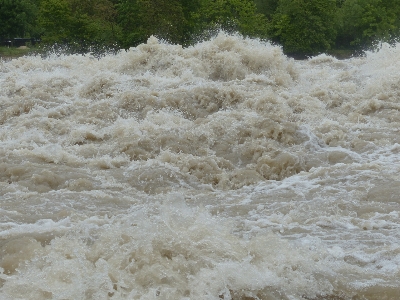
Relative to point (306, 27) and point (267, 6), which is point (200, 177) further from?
point (267, 6)

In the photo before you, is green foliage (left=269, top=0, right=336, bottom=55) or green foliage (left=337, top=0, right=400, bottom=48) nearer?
green foliage (left=269, top=0, right=336, bottom=55)

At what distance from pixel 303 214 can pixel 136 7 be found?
27.7 metres

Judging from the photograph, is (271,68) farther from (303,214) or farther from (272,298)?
(272,298)

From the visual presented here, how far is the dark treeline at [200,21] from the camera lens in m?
31.5

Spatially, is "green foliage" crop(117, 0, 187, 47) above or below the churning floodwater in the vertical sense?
below

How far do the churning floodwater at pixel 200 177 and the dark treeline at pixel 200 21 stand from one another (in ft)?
49.2

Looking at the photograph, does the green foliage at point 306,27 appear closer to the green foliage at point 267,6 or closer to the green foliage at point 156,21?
the green foliage at point 267,6

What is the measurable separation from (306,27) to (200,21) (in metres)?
6.88

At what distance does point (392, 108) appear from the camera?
38.0ft

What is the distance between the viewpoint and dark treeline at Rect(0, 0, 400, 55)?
3150 centimetres

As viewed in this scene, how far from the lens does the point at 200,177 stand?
8.62 meters

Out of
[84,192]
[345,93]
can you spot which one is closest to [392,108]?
[345,93]

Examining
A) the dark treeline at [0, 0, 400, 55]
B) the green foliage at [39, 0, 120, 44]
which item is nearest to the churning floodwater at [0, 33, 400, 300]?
the green foliage at [39, 0, 120, 44]

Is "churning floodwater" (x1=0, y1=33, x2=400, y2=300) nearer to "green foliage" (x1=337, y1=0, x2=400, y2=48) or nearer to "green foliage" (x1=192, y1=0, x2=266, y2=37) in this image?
"green foliage" (x1=192, y1=0, x2=266, y2=37)
